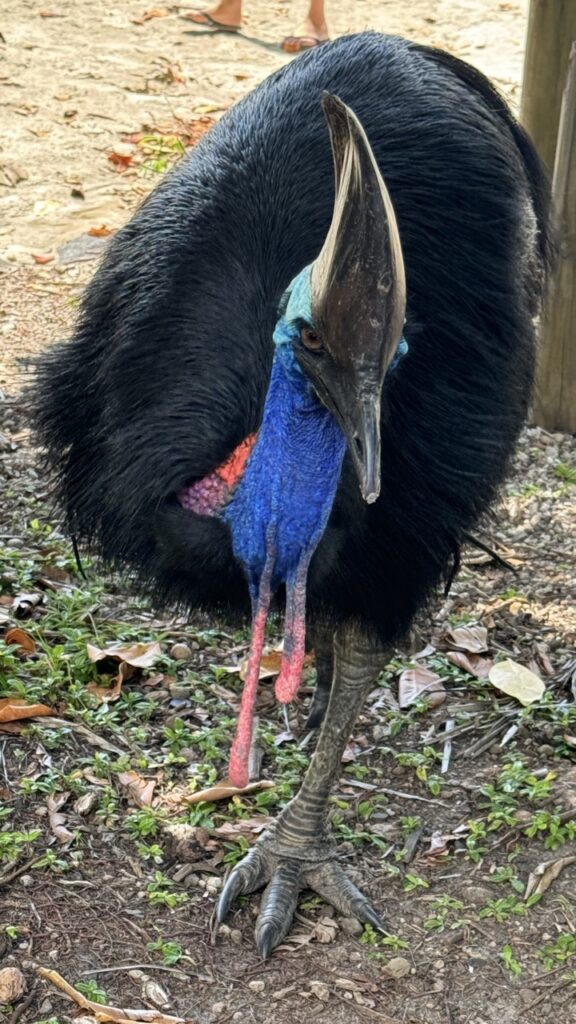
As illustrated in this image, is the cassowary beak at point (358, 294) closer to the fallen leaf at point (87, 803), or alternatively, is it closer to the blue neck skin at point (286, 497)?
the blue neck skin at point (286, 497)

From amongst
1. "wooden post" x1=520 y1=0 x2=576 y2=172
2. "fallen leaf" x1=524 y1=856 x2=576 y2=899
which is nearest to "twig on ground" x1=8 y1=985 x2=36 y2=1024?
"fallen leaf" x1=524 y1=856 x2=576 y2=899

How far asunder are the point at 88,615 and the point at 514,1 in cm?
567

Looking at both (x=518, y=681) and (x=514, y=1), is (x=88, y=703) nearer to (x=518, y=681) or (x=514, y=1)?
(x=518, y=681)

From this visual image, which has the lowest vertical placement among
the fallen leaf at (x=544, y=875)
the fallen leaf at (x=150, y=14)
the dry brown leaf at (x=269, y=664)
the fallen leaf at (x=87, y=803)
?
the dry brown leaf at (x=269, y=664)

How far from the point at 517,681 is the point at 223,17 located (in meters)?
5.13

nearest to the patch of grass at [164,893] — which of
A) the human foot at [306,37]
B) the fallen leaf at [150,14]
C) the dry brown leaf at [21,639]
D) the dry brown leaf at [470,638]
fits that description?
the dry brown leaf at [21,639]

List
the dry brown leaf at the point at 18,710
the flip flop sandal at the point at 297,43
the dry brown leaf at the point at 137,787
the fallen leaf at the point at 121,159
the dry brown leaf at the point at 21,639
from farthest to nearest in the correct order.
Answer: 1. the flip flop sandal at the point at 297,43
2. the fallen leaf at the point at 121,159
3. the dry brown leaf at the point at 21,639
4. the dry brown leaf at the point at 18,710
5. the dry brown leaf at the point at 137,787

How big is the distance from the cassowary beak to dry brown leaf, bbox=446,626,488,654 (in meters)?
1.61

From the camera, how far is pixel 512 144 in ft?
11.3

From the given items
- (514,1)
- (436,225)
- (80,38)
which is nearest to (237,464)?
(436,225)

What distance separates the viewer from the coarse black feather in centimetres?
276

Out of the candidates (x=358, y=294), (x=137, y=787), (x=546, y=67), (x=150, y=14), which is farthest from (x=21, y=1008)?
(x=150, y=14)

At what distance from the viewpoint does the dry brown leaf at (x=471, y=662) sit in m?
3.86

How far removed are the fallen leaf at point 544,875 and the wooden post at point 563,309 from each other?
1735mm
